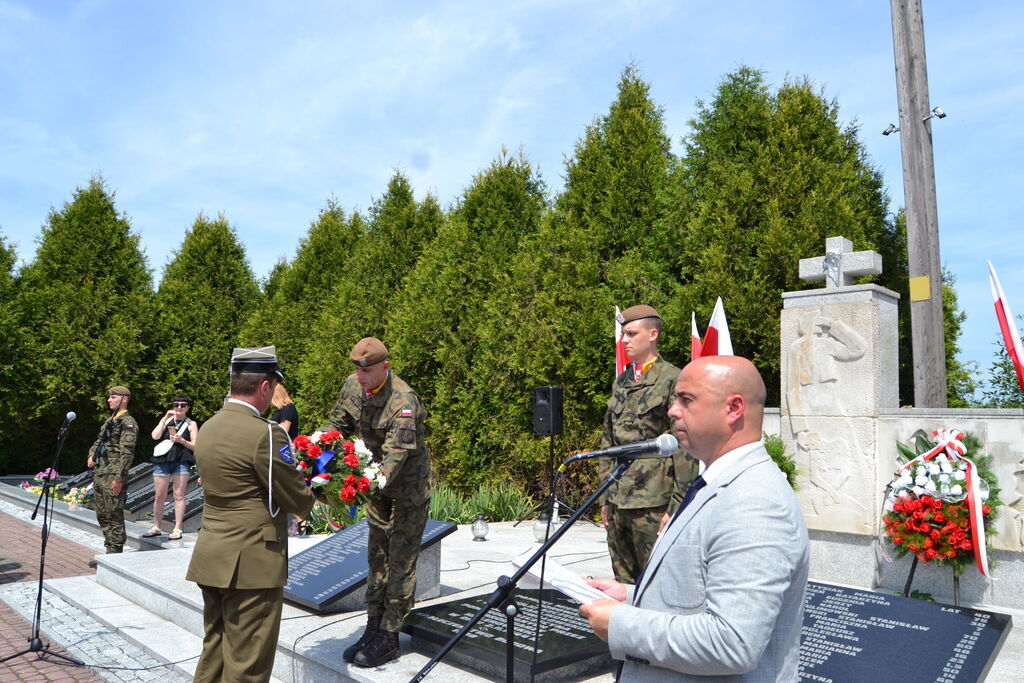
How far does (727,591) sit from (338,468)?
3012mm

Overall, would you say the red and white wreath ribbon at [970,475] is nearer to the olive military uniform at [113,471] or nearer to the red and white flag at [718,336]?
the red and white flag at [718,336]

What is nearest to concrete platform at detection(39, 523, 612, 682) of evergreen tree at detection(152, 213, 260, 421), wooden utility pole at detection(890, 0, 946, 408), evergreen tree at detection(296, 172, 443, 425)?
wooden utility pole at detection(890, 0, 946, 408)

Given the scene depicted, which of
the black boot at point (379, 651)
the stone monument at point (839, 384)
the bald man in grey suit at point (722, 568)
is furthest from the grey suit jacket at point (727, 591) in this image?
the stone monument at point (839, 384)

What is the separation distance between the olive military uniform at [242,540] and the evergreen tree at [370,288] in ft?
38.7

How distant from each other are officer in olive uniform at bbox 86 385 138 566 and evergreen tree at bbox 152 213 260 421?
11.3 metres

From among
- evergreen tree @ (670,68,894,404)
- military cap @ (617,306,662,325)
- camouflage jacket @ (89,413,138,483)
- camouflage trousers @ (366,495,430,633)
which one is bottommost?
camouflage trousers @ (366,495,430,633)

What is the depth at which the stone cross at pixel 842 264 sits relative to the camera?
22.3 ft

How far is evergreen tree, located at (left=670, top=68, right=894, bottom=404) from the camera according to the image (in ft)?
33.2

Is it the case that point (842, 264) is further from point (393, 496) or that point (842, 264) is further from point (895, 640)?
point (393, 496)

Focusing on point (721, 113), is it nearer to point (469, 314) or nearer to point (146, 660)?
point (469, 314)

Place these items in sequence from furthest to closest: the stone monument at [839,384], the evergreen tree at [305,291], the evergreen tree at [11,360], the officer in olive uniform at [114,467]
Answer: the evergreen tree at [305,291], the evergreen tree at [11,360], the officer in olive uniform at [114,467], the stone monument at [839,384]

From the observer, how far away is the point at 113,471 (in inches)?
349

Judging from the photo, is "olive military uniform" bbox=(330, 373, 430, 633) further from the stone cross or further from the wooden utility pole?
the wooden utility pole

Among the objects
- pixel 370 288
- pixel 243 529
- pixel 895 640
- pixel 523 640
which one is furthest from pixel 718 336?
pixel 370 288
